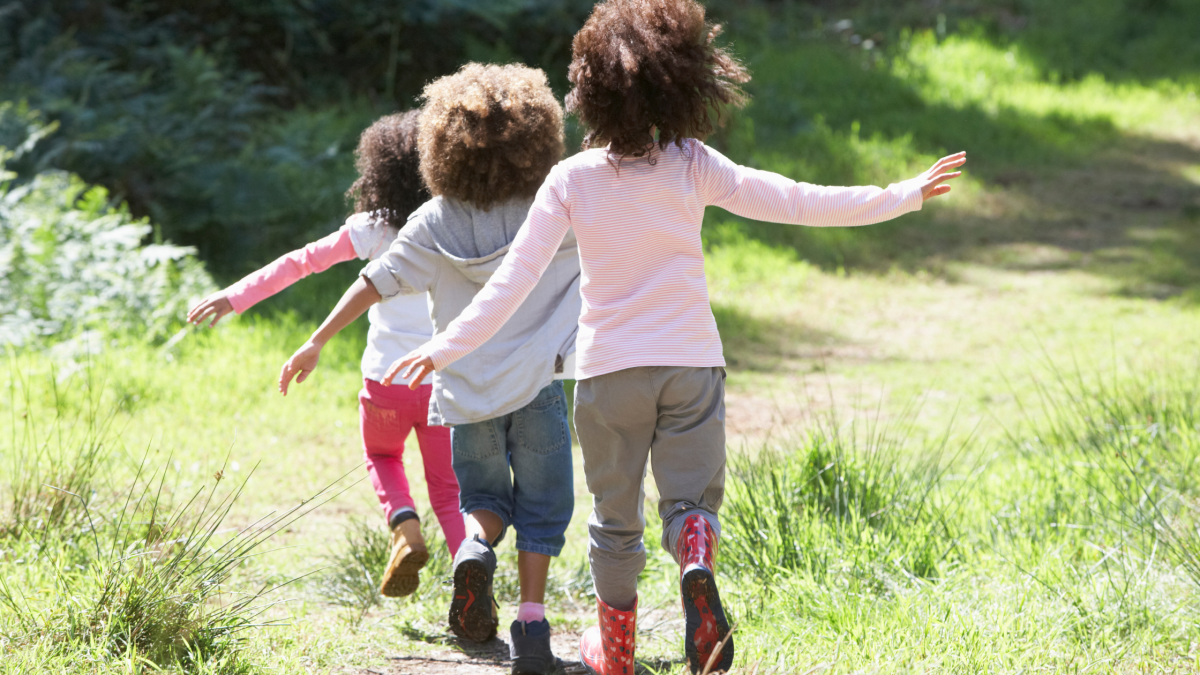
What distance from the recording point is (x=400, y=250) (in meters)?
2.93

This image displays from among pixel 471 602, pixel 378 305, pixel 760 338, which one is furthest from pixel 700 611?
pixel 760 338

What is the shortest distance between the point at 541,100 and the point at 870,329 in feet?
→ 16.7

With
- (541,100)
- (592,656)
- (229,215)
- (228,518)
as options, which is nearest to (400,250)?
(541,100)

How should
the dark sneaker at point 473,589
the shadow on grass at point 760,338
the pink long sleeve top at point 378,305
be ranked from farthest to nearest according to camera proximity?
the shadow on grass at point 760,338, the pink long sleeve top at point 378,305, the dark sneaker at point 473,589

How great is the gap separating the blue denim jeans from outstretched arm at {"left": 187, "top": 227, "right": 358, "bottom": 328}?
660mm

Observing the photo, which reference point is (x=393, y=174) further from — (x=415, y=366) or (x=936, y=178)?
(x=936, y=178)

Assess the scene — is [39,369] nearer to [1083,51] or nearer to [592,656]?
[592,656]

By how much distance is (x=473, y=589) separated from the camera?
2865 millimetres

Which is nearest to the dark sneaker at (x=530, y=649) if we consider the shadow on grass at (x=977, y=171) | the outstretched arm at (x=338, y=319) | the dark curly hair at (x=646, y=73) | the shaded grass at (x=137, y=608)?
the shaded grass at (x=137, y=608)

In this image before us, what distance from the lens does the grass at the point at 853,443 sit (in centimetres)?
277

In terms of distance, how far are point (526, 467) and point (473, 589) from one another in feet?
1.31

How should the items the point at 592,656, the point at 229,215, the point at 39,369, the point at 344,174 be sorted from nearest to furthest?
the point at 592,656, the point at 39,369, the point at 229,215, the point at 344,174

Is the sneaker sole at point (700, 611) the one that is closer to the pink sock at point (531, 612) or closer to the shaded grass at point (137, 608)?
the pink sock at point (531, 612)

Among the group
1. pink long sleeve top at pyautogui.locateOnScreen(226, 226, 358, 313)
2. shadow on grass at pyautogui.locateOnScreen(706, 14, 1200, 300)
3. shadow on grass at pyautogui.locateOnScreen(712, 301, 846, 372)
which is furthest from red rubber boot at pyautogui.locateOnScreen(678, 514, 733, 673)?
shadow on grass at pyautogui.locateOnScreen(706, 14, 1200, 300)
